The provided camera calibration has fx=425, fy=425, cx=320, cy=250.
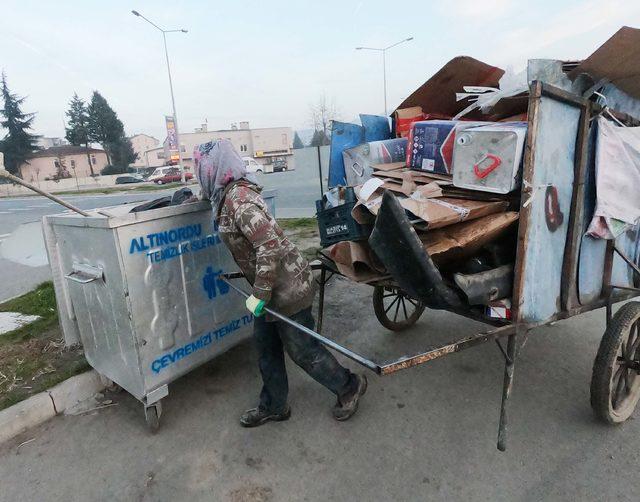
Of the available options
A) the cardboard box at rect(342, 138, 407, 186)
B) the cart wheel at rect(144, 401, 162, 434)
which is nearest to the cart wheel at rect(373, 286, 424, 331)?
the cardboard box at rect(342, 138, 407, 186)

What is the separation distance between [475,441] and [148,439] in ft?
6.75

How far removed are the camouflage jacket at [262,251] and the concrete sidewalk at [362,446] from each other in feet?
2.91

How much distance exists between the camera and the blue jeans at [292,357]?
269 centimetres

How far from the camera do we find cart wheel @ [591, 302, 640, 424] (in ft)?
7.98

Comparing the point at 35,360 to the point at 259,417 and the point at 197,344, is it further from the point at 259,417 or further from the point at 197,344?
the point at 259,417

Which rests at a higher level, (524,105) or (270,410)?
(524,105)

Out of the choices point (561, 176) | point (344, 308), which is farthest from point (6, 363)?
point (561, 176)

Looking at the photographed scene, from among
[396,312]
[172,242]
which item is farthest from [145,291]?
[396,312]

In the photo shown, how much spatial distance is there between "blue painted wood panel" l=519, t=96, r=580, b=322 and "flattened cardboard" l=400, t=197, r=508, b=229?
202 mm

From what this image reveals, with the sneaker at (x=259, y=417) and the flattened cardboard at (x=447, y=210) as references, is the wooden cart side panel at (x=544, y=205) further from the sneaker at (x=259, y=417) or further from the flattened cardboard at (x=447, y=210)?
the sneaker at (x=259, y=417)

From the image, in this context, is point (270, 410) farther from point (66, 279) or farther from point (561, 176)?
point (561, 176)

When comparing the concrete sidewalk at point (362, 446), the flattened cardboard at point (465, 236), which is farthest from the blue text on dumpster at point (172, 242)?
the flattened cardboard at point (465, 236)

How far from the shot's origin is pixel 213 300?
124 inches

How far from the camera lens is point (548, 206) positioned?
84.8 inches
